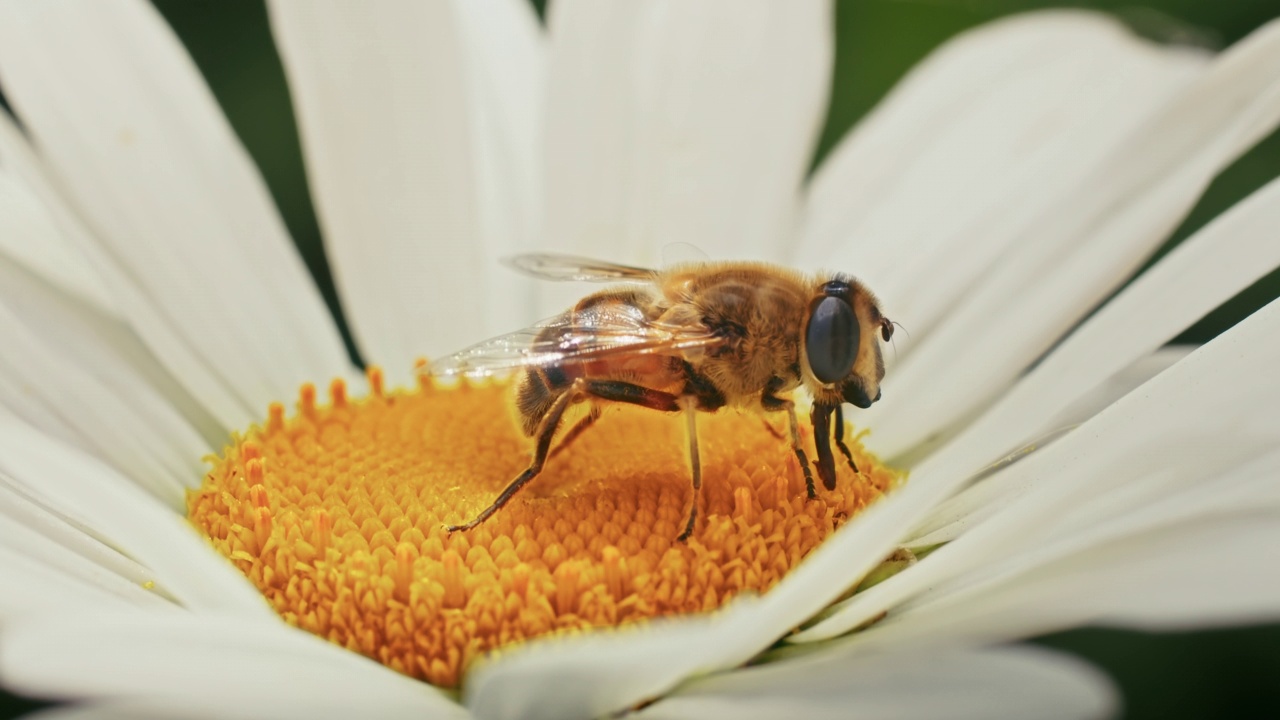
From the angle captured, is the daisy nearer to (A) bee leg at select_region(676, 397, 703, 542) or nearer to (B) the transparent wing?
(A) bee leg at select_region(676, 397, 703, 542)

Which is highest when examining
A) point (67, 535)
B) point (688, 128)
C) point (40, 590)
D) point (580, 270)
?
point (688, 128)

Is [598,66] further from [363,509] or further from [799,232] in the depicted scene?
[363,509]

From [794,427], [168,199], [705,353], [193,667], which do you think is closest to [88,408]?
[168,199]

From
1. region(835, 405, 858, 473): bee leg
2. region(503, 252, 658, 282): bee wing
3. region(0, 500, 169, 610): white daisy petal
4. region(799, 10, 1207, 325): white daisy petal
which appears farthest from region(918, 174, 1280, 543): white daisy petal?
region(0, 500, 169, 610): white daisy petal

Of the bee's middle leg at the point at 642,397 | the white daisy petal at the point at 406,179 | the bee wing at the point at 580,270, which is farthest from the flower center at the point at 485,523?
the white daisy petal at the point at 406,179

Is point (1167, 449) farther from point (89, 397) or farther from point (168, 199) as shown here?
point (168, 199)

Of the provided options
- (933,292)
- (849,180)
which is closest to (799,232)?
(849,180)
